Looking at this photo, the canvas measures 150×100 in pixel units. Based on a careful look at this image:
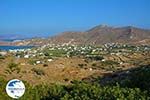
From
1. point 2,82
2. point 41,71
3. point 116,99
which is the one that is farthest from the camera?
point 41,71

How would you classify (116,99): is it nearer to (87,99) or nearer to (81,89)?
(87,99)

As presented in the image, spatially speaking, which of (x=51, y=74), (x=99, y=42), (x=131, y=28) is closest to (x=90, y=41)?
(x=99, y=42)

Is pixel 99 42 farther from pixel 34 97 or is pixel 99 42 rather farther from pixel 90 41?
pixel 34 97

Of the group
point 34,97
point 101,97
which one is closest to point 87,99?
point 101,97

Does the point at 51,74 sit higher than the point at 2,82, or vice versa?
the point at 2,82

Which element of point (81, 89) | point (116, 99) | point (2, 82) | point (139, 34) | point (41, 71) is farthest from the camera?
point (139, 34)

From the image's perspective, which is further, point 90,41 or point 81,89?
point 90,41

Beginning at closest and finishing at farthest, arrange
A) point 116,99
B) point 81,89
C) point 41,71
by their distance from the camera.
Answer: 1. point 116,99
2. point 81,89
3. point 41,71

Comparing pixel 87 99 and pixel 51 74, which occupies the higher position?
pixel 87 99

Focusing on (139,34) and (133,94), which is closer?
(133,94)
